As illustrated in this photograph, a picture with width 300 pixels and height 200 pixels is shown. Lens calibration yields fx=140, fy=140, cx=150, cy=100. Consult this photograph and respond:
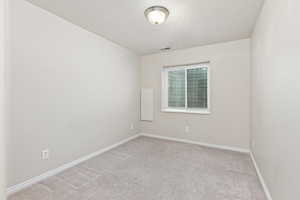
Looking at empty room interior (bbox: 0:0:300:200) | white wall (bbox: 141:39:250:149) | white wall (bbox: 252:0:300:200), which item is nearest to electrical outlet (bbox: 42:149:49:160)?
empty room interior (bbox: 0:0:300:200)

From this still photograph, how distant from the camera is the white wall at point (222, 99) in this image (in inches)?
114

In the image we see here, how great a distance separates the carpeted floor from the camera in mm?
1643

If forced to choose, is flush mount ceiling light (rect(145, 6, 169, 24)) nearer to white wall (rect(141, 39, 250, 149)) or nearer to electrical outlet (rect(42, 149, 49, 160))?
white wall (rect(141, 39, 250, 149))

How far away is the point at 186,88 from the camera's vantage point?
365 cm

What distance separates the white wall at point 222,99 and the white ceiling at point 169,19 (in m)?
0.26

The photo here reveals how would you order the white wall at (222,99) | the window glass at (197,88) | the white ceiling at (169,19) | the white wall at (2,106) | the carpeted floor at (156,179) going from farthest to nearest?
1. the window glass at (197,88)
2. the white wall at (222,99)
3. the white ceiling at (169,19)
4. the carpeted floor at (156,179)
5. the white wall at (2,106)

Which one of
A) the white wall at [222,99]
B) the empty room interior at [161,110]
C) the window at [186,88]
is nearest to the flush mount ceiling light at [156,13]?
the empty room interior at [161,110]

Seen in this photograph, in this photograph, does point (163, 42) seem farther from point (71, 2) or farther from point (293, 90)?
point (293, 90)

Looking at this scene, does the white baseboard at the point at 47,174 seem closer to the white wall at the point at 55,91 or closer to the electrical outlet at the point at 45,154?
the white wall at the point at 55,91

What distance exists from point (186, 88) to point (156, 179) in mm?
2365

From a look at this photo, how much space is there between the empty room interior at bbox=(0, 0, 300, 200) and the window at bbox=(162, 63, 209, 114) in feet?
0.11

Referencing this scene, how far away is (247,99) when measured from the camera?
113 inches

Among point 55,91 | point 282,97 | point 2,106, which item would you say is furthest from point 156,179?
point 55,91

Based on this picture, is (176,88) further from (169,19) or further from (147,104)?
(169,19)
